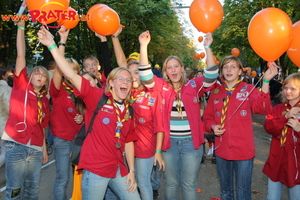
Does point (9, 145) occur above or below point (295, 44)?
below

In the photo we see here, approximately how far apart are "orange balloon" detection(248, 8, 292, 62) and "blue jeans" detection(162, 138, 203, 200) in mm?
1402

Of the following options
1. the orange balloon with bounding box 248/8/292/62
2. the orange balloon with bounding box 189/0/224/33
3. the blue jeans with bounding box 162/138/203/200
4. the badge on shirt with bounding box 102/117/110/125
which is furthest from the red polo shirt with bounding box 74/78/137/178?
the orange balloon with bounding box 248/8/292/62

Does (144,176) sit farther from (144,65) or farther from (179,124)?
(144,65)

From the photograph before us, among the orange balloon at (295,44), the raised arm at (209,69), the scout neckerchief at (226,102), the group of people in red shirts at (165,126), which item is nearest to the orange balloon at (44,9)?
the group of people in red shirts at (165,126)

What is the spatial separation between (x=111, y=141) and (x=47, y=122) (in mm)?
1370

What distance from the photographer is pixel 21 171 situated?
2.98m

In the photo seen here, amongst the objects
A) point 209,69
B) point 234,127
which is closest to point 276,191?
point 234,127

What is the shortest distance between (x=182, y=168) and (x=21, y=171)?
1.94 m

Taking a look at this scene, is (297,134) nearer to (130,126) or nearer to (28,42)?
(130,126)

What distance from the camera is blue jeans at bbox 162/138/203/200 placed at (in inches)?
119

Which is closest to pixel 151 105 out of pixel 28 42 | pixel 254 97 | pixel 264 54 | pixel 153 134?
pixel 153 134

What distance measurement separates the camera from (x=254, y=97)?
2.97 meters

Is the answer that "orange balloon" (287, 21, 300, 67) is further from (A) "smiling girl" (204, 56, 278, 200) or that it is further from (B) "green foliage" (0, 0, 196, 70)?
(B) "green foliage" (0, 0, 196, 70)

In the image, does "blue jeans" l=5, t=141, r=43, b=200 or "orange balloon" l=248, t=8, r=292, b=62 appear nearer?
"orange balloon" l=248, t=8, r=292, b=62
